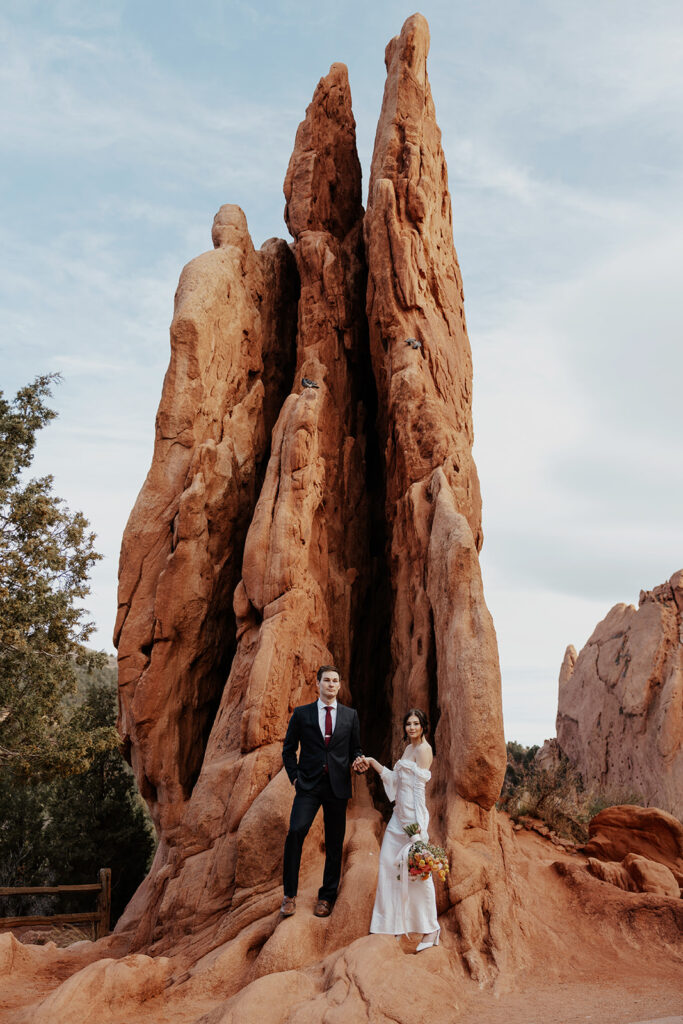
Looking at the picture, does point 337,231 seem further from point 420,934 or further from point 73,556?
point 420,934

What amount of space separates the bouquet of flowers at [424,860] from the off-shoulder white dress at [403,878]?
0.17 ft

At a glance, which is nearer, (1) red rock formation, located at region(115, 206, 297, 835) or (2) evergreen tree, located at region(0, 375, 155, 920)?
(1) red rock formation, located at region(115, 206, 297, 835)

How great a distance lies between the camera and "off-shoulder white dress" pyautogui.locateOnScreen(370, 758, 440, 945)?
7309 mm

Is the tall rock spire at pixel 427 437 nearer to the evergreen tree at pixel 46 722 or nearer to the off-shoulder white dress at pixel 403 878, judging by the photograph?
the off-shoulder white dress at pixel 403 878

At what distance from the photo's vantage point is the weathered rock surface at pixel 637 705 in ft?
73.7

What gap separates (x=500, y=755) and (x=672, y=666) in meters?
17.1

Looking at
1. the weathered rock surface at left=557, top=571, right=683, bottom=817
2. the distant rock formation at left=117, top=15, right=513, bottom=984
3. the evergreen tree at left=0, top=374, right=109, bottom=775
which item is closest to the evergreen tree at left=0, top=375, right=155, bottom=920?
the evergreen tree at left=0, top=374, right=109, bottom=775

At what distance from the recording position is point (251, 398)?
13641mm

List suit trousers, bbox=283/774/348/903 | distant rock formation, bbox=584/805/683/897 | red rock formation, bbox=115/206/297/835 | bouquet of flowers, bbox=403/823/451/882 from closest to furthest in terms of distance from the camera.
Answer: bouquet of flowers, bbox=403/823/451/882
suit trousers, bbox=283/774/348/903
red rock formation, bbox=115/206/297/835
distant rock formation, bbox=584/805/683/897

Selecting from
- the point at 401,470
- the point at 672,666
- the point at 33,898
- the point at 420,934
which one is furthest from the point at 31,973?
the point at 672,666

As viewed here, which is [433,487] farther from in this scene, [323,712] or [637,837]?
[637,837]

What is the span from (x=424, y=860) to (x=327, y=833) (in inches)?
45.0

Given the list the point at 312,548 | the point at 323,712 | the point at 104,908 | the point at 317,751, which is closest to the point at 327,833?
the point at 317,751

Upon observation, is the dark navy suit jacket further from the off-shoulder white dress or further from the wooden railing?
the wooden railing
